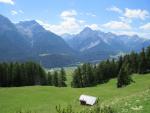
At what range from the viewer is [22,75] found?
422ft

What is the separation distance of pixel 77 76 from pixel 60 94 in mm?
56552

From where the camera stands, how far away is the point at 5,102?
69688 mm

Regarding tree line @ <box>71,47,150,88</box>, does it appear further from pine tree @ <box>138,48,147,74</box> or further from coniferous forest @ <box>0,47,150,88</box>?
pine tree @ <box>138,48,147,74</box>

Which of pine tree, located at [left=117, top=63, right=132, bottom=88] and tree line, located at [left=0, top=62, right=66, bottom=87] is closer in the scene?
pine tree, located at [left=117, top=63, right=132, bottom=88]

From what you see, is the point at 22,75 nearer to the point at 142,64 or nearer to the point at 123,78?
the point at 123,78

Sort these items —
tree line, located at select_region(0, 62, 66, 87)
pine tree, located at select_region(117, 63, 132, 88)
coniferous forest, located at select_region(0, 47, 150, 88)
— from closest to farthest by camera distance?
pine tree, located at select_region(117, 63, 132, 88) → tree line, located at select_region(0, 62, 66, 87) → coniferous forest, located at select_region(0, 47, 150, 88)

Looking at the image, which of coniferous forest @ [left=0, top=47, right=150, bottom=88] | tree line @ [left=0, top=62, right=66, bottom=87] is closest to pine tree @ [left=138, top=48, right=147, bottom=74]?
coniferous forest @ [left=0, top=47, right=150, bottom=88]

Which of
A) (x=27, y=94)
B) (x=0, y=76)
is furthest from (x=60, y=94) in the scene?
(x=0, y=76)

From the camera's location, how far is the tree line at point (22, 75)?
125938mm

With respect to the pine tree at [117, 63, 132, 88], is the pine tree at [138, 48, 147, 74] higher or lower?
higher

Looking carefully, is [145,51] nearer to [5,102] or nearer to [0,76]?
[0,76]

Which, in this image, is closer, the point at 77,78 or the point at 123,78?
the point at 123,78

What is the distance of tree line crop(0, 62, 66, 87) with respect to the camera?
125938 mm

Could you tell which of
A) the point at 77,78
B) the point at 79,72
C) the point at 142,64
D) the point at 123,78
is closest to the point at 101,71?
the point at 79,72
